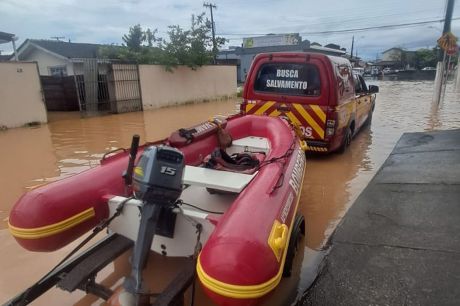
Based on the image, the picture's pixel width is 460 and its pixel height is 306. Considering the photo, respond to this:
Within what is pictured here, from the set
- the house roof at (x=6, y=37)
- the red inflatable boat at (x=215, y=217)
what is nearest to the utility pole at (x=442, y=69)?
the red inflatable boat at (x=215, y=217)

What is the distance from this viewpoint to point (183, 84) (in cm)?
1780

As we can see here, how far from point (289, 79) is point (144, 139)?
14.1 ft

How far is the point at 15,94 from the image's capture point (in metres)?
10.9

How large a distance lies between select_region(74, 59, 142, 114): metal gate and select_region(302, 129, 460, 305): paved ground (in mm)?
11708

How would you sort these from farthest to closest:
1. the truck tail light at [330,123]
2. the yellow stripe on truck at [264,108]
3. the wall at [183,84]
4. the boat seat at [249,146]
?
the wall at [183,84]
the yellow stripe on truck at [264,108]
the truck tail light at [330,123]
the boat seat at [249,146]

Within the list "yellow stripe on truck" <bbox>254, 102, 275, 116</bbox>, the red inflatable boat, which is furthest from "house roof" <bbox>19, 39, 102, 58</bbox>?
the red inflatable boat

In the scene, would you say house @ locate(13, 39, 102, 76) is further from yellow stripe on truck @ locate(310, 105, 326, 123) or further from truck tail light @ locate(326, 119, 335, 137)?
truck tail light @ locate(326, 119, 335, 137)

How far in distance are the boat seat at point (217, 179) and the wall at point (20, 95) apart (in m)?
9.90

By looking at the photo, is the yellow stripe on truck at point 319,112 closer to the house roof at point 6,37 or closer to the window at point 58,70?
the house roof at point 6,37

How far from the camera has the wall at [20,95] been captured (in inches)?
420

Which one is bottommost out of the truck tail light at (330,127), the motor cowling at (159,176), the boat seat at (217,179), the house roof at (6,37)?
the truck tail light at (330,127)

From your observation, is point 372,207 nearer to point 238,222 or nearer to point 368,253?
point 368,253

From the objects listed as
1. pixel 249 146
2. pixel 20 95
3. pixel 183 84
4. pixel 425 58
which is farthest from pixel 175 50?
pixel 425 58

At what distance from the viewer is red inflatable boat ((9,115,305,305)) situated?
1.83 metres
